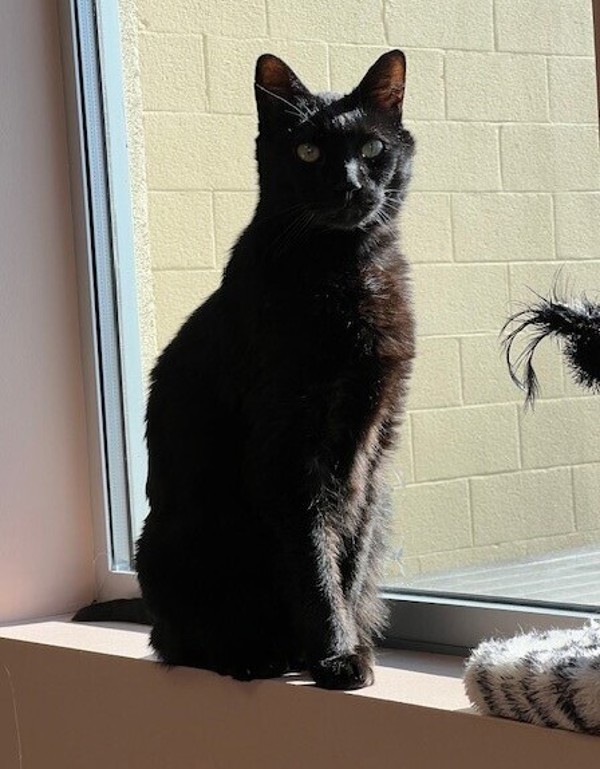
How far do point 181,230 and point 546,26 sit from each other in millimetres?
794

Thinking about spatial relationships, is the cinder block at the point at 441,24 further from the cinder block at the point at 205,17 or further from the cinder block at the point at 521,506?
the cinder block at the point at 521,506

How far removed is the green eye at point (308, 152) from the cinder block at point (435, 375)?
1.13ft

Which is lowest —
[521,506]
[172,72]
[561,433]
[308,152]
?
[521,506]

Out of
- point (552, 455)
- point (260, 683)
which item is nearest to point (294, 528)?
point (260, 683)

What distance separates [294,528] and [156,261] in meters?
0.80

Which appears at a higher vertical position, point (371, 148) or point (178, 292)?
point (371, 148)

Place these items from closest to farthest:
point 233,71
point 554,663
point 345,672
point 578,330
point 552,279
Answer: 1. point 578,330
2. point 554,663
3. point 345,672
4. point 552,279
5. point 233,71

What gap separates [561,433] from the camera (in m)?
1.66

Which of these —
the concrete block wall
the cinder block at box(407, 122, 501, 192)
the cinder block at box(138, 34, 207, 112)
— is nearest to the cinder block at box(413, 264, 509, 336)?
the concrete block wall

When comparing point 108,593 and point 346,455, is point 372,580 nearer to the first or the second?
point 346,455

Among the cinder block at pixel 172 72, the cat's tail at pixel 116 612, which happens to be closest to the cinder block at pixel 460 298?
the cinder block at pixel 172 72

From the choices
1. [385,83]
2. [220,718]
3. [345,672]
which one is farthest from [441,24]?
[220,718]

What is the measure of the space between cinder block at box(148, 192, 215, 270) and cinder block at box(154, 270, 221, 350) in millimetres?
14

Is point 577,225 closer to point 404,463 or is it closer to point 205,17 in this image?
point 404,463
